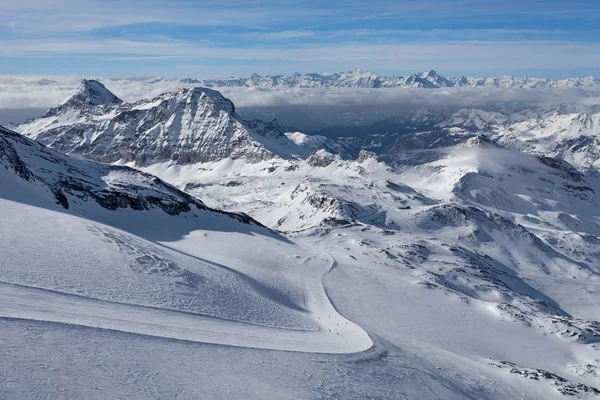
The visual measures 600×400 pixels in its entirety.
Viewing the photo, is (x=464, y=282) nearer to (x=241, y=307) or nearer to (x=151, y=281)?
(x=241, y=307)

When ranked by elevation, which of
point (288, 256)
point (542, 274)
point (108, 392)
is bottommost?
point (542, 274)

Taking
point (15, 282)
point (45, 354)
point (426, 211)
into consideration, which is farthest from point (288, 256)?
point (426, 211)

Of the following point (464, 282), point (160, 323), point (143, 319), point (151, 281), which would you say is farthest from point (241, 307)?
point (464, 282)

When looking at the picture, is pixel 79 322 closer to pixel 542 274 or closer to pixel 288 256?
pixel 288 256

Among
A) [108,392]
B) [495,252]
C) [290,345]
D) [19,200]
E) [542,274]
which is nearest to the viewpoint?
[108,392]

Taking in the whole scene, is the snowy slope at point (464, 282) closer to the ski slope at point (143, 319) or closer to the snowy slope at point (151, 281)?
the snowy slope at point (151, 281)

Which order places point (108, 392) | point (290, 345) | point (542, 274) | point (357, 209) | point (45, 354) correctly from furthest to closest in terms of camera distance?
point (357, 209), point (542, 274), point (290, 345), point (45, 354), point (108, 392)

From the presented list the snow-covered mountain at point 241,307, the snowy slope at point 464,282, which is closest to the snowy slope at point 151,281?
the snow-covered mountain at point 241,307

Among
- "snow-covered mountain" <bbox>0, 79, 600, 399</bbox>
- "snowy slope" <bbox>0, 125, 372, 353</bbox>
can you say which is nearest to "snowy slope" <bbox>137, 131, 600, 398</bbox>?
"snow-covered mountain" <bbox>0, 79, 600, 399</bbox>

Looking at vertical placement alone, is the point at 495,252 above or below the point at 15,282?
below
